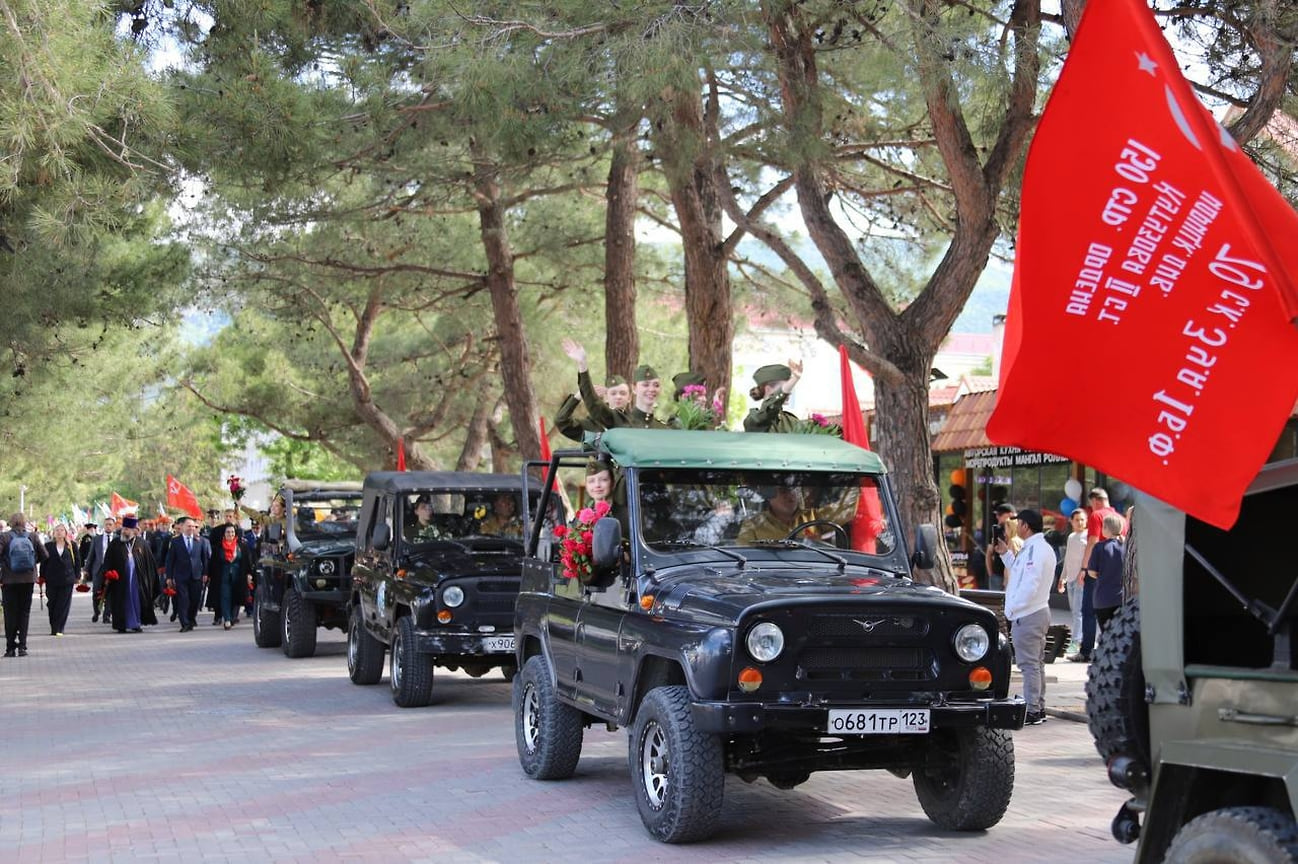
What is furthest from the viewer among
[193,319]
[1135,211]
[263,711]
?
[193,319]

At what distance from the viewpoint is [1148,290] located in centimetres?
436

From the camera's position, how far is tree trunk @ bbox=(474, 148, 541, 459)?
2352 cm

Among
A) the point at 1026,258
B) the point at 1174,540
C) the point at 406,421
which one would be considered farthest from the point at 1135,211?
the point at 406,421

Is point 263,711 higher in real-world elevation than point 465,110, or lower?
lower

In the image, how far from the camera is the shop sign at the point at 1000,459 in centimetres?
2889

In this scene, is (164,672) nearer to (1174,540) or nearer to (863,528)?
(863,528)

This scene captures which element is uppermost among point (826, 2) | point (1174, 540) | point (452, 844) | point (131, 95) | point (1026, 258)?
point (826, 2)

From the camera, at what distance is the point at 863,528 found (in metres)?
8.90

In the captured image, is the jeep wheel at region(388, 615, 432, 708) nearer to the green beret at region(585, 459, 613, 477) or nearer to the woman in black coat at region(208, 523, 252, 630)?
the green beret at region(585, 459, 613, 477)

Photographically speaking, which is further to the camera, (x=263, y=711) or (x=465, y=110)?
(x=465, y=110)

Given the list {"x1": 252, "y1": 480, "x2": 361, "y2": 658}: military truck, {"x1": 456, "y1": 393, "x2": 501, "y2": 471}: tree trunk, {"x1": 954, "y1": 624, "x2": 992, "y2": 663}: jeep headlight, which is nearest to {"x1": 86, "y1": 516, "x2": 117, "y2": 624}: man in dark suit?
{"x1": 252, "y1": 480, "x2": 361, "y2": 658}: military truck

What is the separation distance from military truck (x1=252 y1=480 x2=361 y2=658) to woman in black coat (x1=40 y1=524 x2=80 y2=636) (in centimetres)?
300

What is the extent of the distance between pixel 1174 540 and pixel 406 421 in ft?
110

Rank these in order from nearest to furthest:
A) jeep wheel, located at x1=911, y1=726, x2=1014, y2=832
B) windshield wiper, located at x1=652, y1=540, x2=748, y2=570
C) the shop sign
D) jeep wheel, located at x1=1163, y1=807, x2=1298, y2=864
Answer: jeep wheel, located at x1=1163, y1=807, x2=1298, y2=864
jeep wheel, located at x1=911, y1=726, x2=1014, y2=832
windshield wiper, located at x1=652, y1=540, x2=748, y2=570
the shop sign
